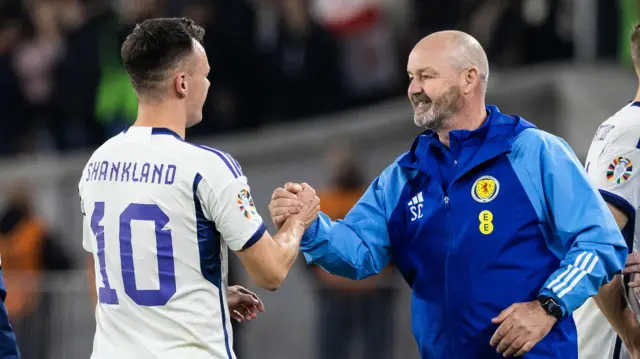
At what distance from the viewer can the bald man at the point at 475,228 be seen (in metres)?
5.61

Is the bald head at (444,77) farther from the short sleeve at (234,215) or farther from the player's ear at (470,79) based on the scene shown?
the short sleeve at (234,215)

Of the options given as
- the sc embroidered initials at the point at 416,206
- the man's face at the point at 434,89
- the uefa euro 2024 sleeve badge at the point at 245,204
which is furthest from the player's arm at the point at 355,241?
the uefa euro 2024 sleeve badge at the point at 245,204

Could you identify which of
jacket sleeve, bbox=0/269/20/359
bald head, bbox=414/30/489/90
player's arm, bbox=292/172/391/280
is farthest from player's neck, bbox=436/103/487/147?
jacket sleeve, bbox=0/269/20/359

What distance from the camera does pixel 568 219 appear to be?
5.68 meters

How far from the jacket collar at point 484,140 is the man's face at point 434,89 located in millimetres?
120

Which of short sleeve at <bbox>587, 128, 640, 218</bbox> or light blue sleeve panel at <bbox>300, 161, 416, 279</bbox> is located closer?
light blue sleeve panel at <bbox>300, 161, 416, 279</bbox>

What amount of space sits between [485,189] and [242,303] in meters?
1.26

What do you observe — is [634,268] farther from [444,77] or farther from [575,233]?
[444,77]

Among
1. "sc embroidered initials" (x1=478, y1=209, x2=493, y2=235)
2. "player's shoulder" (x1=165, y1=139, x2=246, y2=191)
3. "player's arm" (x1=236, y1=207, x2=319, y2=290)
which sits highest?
"player's shoulder" (x1=165, y1=139, x2=246, y2=191)

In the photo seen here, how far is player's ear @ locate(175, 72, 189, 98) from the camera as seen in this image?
17.5 ft

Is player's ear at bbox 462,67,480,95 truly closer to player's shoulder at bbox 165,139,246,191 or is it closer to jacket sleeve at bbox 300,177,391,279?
jacket sleeve at bbox 300,177,391,279

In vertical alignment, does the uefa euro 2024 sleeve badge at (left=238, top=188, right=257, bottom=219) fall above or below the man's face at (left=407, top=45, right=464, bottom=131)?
below

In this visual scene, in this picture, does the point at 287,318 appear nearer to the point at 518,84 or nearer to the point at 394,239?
the point at 518,84

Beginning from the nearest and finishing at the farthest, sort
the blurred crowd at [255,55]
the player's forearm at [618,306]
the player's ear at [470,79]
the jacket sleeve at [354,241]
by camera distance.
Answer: the jacket sleeve at [354,241] → the player's ear at [470,79] → the player's forearm at [618,306] → the blurred crowd at [255,55]
